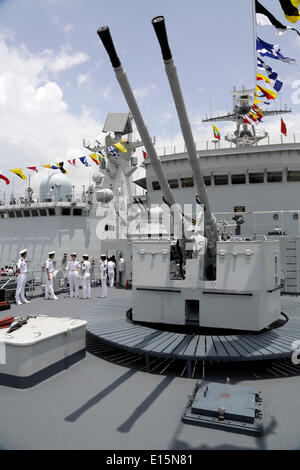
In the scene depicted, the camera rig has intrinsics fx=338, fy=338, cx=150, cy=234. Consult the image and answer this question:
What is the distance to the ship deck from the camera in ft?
7.75

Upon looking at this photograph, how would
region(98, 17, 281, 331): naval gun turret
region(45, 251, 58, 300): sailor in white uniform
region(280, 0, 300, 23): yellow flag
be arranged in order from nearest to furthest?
region(280, 0, 300, 23): yellow flag < region(98, 17, 281, 331): naval gun turret < region(45, 251, 58, 300): sailor in white uniform

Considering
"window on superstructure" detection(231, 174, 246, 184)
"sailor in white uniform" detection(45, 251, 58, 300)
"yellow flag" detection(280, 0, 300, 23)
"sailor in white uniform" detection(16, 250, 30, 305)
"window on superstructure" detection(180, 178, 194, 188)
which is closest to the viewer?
"yellow flag" detection(280, 0, 300, 23)

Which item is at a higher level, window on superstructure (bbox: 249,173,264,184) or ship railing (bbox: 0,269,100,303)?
window on superstructure (bbox: 249,173,264,184)

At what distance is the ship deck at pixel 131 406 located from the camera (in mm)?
2361

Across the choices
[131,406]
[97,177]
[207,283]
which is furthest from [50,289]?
[97,177]

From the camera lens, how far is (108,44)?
9.42ft

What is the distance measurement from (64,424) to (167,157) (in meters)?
12.3

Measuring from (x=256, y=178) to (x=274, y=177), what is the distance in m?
0.65

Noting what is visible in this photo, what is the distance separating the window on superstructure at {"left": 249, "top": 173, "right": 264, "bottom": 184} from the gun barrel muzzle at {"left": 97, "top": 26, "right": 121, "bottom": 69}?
10.7 meters

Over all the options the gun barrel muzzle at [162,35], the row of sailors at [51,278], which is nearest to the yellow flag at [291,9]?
the gun barrel muzzle at [162,35]

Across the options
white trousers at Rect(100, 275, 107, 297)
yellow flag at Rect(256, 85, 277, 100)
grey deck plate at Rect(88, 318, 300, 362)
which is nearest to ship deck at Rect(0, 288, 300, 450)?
grey deck plate at Rect(88, 318, 300, 362)

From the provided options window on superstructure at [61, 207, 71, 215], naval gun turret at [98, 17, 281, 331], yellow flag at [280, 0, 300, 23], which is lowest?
naval gun turret at [98, 17, 281, 331]

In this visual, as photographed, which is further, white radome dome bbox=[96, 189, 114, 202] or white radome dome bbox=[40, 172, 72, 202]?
white radome dome bbox=[40, 172, 72, 202]

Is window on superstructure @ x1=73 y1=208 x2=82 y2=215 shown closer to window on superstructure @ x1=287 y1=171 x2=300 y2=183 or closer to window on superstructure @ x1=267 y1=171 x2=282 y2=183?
window on superstructure @ x1=267 y1=171 x2=282 y2=183
